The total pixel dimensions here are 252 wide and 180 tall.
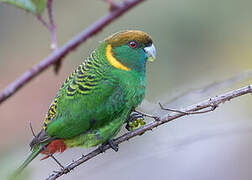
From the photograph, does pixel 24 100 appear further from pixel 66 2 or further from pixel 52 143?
pixel 52 143

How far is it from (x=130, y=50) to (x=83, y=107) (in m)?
0.63

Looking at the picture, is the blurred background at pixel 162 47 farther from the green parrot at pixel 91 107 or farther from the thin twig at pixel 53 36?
the thin twig at pixel 53 36

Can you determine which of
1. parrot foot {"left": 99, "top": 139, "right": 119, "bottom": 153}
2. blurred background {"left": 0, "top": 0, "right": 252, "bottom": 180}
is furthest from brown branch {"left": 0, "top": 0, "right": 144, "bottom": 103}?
blurred background {"left": 0, "top": 0, "right": 252, "bottom": 180}

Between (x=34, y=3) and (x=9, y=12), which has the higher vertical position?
(x=9, y=12)

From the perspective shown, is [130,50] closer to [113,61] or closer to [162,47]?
[113,61]

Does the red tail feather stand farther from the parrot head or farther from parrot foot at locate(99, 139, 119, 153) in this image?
the parrot head

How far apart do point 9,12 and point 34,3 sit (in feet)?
28.7

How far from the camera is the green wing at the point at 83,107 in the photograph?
2.82m

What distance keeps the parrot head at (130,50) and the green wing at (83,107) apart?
0.98 ft

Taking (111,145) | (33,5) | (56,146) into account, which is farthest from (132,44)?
(33,5)

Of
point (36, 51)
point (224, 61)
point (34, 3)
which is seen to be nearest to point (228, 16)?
point (224, 61)

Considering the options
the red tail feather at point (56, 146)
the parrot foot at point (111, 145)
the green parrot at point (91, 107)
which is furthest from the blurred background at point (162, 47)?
the red tail feather at point (56, 146)

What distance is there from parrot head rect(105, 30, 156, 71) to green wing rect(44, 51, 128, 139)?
0.30 m

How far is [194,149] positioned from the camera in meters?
5.33
